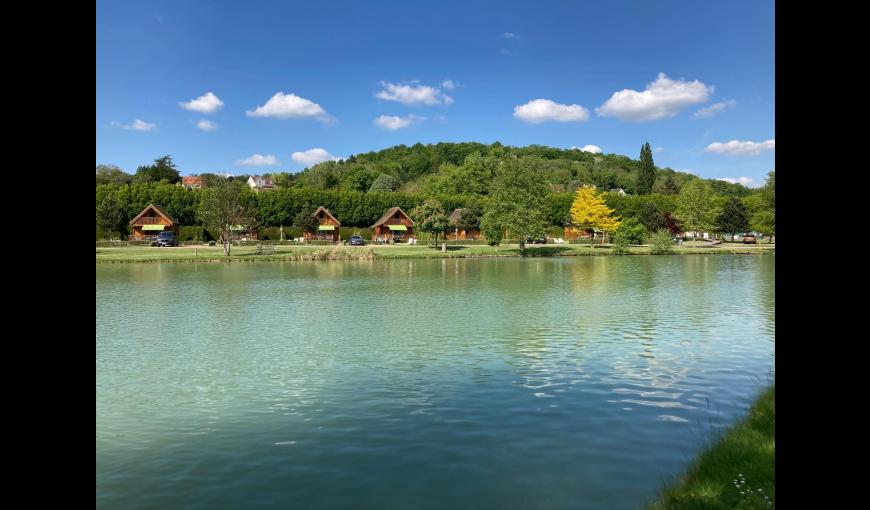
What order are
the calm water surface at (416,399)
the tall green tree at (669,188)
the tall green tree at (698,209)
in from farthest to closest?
the tall green tree at (669,188)
the tall green tree at (698,209)
the calm water surface at (416,399)

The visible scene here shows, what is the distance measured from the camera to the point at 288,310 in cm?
2181

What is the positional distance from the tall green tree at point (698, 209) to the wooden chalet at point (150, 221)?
6307 centimetres

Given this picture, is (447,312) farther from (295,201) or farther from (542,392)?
(295,201)

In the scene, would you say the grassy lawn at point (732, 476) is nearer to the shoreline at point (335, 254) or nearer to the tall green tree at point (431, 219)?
the shoreline at point (335, 254)

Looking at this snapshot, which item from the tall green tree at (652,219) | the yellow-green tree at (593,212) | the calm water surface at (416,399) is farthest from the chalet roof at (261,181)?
the calm water surface at (416,399)

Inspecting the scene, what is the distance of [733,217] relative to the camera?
7550cm

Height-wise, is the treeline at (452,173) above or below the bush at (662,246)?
above

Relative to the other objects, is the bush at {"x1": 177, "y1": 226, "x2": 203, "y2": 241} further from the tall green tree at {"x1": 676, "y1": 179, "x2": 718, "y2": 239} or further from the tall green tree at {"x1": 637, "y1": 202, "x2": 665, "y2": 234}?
the tall green tree at {"x1": 676, "y1": 179, "x2": 718, "y2": 239}

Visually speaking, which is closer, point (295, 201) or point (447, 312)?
point (447, 312)

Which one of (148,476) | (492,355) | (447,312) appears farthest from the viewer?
(447,312)

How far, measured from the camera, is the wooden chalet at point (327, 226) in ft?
255

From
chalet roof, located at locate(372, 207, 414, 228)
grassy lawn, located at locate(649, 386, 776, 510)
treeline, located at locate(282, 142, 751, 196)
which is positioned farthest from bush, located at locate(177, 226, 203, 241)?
grassy lawn, located at locate(649, 386, 776, 510)

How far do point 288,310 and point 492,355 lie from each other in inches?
410
